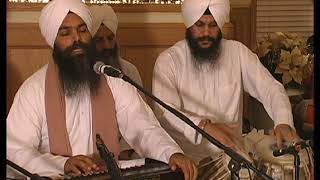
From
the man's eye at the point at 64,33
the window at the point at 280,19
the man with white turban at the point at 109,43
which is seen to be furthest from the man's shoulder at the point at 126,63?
the window at the point at 280,19

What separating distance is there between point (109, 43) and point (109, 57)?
0.03 m

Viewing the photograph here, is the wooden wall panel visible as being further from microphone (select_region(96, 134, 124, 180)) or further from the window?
microphone (select_region(96, 134, 124, 180))

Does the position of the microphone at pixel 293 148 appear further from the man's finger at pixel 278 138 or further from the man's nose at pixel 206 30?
the man's nose at pixel 206 30

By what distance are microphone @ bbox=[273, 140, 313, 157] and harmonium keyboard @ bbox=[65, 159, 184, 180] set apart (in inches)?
A: 8.7

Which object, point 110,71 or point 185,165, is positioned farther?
point 185,165

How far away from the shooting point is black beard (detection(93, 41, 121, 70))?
1240 mm

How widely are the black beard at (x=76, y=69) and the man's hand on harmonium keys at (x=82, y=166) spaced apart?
134mm

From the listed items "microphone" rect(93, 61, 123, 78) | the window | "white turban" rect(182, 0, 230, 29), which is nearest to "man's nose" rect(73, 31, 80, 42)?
"microphone" rect(93, 61, 123, 78)

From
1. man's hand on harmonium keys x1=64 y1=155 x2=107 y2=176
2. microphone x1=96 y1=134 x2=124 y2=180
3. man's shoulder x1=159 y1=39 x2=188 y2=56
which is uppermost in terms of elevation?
man's shoulder x1=159 y1=39 x2=188 y2=56

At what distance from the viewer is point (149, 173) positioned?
3.56 feet

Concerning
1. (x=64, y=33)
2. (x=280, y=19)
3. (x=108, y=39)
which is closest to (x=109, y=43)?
(x=108, y=39)

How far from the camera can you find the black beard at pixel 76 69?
1.21 meters

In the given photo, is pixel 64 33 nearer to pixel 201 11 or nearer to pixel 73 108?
pixel 73 108
